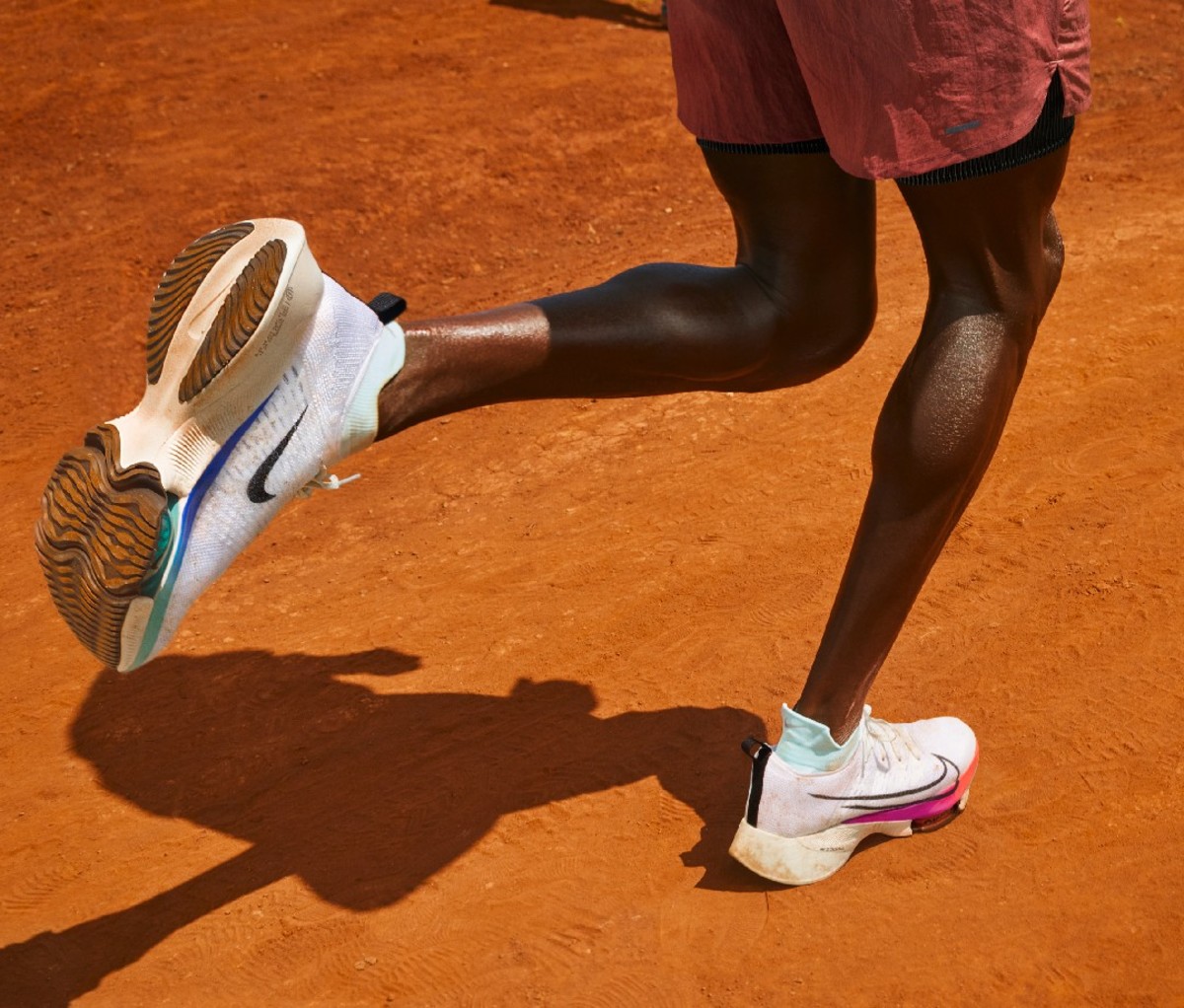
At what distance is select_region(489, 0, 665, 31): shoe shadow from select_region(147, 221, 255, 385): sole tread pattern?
17.9ft

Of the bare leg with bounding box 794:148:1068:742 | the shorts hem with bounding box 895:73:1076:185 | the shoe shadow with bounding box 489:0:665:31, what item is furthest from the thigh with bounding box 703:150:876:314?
the shoe shadow with bounding box 489:0:665:31

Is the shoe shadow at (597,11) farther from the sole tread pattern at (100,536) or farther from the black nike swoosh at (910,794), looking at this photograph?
the sole tread pattern at (100,536)

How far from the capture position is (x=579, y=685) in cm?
281

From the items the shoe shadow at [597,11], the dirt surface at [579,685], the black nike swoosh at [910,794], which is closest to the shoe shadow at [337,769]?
the dirt surface at [579,685]

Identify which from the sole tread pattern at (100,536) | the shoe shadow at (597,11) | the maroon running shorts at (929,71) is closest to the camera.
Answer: the maroon running shorts at (929,71)

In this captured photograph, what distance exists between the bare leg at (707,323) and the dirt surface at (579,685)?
78cm

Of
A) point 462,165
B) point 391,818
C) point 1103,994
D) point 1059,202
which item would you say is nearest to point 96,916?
point 391,818

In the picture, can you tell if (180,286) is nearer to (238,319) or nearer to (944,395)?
(238,319)

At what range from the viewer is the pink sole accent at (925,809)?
2.30 meters

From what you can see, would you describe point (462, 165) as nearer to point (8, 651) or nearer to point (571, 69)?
point (571, 69)

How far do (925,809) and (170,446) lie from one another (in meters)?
1.35

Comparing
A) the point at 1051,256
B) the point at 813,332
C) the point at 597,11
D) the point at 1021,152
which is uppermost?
the point at 1021,152

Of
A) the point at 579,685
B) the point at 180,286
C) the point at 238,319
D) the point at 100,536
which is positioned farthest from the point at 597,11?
the point at 100,536

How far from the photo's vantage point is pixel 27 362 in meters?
4.36
